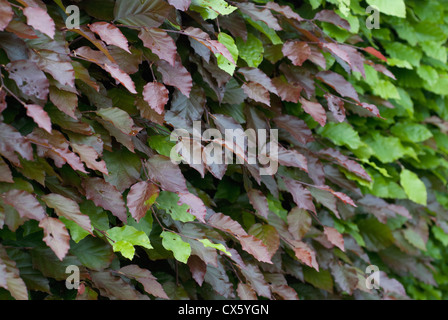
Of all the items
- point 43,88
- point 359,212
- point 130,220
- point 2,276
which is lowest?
point 359,212

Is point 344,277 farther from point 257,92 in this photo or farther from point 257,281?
point 257,92

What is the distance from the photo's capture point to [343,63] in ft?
5.77

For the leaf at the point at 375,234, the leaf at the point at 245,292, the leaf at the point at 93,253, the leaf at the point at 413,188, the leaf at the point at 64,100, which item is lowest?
the leaf at the point at 375,234

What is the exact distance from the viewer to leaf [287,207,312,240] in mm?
1646

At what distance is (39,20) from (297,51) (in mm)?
900

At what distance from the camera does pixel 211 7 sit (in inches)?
53.1

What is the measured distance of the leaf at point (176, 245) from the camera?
4.08 ft

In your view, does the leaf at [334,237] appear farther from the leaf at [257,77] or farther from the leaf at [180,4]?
the leaf at [180,4]

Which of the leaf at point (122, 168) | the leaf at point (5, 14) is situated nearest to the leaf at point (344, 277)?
the leaf at point (122, 168)

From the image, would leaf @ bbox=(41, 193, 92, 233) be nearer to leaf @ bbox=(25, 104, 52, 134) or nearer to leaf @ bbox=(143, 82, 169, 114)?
leaf @ bbox=(25, 104, 52, 134)

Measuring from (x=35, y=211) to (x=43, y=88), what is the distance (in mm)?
277

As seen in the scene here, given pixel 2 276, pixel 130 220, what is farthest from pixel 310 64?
pixel 2 276

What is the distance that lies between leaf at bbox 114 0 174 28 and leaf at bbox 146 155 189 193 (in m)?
0.37
